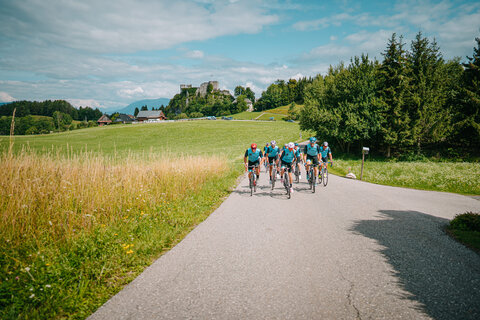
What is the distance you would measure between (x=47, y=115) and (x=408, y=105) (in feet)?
477

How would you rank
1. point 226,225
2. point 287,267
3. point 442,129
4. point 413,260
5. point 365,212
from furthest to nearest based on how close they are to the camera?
point 442,129 < point 365,212 < point 226,225 < point 413,260 < point 287,267

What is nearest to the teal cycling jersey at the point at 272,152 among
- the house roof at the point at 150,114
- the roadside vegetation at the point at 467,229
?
the roadside vegetation at the point at 467,229

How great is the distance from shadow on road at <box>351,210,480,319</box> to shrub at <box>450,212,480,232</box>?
0.39m

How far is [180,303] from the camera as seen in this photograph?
3.35 m

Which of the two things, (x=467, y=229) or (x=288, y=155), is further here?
(x=288, y=155)

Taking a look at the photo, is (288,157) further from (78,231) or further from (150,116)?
(150,116)

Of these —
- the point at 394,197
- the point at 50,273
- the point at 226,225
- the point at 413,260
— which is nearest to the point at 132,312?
the point at 50,273

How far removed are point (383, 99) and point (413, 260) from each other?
27685mm

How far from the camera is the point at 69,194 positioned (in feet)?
19.8

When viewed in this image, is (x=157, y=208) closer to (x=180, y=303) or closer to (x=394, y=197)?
(x=180, y=303)

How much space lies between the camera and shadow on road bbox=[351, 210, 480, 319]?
3.33 metres

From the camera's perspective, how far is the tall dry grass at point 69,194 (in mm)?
4820

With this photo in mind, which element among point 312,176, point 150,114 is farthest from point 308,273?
point 150,114

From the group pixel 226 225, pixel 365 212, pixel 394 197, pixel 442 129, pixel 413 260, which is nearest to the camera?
pixel 413 260
